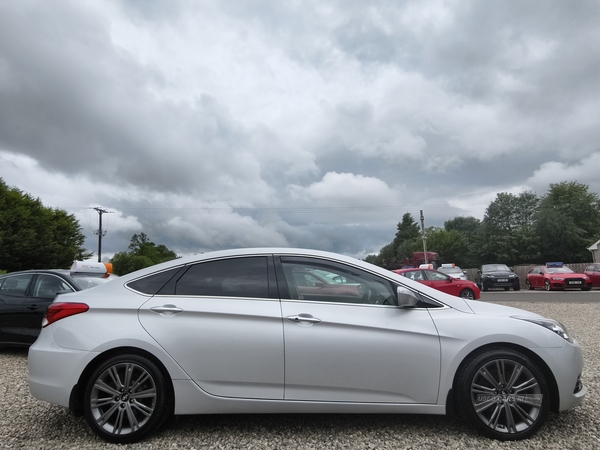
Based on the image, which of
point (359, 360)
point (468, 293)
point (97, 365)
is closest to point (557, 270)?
point (468, 293)

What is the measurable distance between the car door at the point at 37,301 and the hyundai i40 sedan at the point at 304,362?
11.8ft

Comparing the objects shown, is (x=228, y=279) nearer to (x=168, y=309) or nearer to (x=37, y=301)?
(x=168, y=309)

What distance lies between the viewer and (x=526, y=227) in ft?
207

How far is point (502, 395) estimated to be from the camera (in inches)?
125

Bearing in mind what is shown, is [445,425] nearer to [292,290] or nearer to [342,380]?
[342,380]

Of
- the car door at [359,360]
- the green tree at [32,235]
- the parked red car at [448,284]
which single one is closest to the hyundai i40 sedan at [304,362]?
the car door at [359,360]

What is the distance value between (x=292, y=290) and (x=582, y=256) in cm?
6363

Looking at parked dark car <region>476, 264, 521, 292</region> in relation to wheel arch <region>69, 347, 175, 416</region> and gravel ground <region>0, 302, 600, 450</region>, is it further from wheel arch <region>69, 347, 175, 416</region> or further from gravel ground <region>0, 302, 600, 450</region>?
wheel arch <region>69, 347, 175, 416</region>

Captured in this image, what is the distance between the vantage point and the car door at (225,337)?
10.4 ft

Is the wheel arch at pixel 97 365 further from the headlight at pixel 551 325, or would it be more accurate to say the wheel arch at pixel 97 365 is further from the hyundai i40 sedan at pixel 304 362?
the headlight at pixel 551 325

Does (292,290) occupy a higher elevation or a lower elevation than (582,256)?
lower

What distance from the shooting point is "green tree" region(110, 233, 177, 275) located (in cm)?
5072

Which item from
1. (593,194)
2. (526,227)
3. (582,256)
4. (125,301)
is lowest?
(125,301)

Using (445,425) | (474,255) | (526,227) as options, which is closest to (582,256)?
(526,227)
